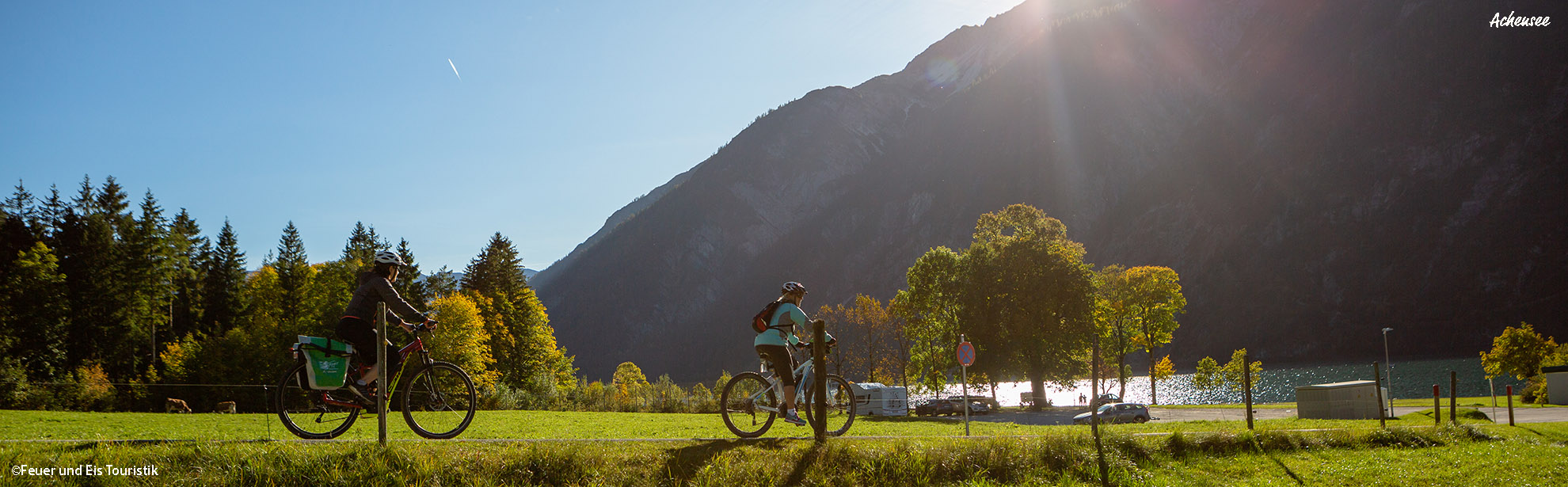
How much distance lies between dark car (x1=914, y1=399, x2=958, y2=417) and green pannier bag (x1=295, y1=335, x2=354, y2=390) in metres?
47.0

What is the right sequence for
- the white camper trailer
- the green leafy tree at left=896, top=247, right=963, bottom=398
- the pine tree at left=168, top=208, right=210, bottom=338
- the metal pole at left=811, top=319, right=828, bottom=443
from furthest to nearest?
the pine tree at left=168, top=208, right=210, bottom=338, the green leafy tree at left=896, top=247, right=963, bottom=398, the white camper trailer, the metal pole at left=811, top=319, right=828, bottom=443

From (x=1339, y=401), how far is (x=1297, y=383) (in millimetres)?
103678

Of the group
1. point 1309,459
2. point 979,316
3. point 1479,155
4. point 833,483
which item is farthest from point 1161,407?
point 1479,155

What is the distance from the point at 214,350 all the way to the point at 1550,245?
252400 millimetres

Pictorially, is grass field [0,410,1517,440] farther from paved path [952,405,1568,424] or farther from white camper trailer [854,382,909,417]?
white camper trailer [854,382,909,417]

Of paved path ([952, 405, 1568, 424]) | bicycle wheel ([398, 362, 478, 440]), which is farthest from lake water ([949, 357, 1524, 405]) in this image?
bicycle wheel ([398, 362, 478, 440])

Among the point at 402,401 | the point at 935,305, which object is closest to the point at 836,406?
the point at 402,401

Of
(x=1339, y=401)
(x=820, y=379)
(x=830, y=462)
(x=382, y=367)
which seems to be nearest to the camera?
(x=382, y=367)

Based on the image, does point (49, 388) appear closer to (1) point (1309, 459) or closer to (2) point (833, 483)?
(2) point (833, 483)

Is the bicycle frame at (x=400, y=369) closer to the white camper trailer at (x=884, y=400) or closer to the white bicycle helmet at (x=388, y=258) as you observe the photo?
the white bicycle helmet at (x=388, y=258)

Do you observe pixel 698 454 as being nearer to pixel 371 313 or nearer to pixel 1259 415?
pixel 371 313

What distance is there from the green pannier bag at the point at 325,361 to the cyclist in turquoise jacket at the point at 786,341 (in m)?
4.54

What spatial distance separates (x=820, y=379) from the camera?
955 centimetres

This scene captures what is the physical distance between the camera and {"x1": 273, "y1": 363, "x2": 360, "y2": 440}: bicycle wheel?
8.36m
